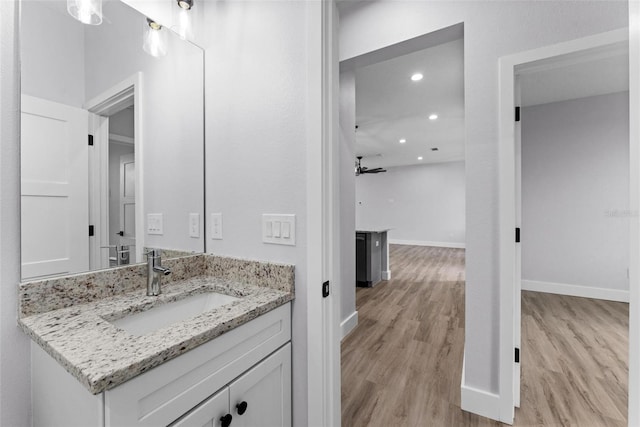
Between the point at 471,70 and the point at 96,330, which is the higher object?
the point at 471,70

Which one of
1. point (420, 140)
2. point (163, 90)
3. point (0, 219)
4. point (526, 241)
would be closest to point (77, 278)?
point (0, 219)

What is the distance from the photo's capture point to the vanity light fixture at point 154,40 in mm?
1305

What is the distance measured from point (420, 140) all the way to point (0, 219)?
6.43 metres

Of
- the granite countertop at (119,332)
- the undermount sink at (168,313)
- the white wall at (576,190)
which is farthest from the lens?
the white wall at (576,190)

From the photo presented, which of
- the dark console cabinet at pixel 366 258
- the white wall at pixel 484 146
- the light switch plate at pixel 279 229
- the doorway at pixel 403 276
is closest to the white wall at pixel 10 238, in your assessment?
the light switch plate at pixel 279 229

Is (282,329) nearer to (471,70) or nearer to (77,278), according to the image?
(77,278)

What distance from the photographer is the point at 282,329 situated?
1137mm

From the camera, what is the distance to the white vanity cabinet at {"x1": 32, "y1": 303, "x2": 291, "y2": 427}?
66 centimetres

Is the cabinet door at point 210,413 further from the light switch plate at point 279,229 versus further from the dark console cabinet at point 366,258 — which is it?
the dark console cabinet at point 366,258

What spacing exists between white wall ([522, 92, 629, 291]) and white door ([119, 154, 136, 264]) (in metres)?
4.71

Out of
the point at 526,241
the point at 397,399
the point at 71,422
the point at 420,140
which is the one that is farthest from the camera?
the point at 420,140

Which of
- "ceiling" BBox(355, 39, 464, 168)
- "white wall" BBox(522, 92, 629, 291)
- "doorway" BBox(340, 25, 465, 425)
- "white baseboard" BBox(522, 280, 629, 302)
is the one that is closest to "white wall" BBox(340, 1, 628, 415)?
"doorway" BBox(340, 25, 465, 425)

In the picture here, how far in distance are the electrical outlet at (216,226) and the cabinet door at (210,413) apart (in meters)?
0.72

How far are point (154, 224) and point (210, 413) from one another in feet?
2.92
